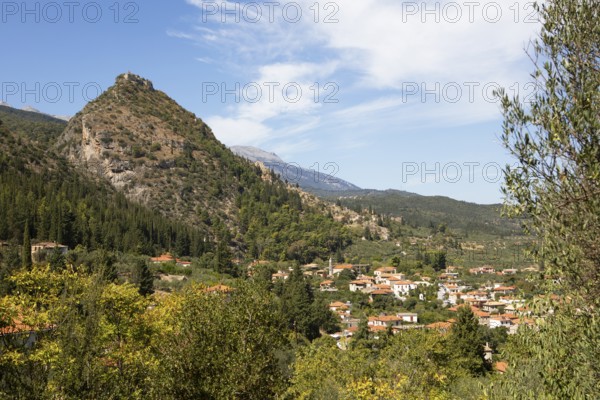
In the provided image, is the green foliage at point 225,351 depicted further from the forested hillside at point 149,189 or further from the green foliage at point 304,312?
the forested hillside at point 149,189

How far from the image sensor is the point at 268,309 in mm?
14523

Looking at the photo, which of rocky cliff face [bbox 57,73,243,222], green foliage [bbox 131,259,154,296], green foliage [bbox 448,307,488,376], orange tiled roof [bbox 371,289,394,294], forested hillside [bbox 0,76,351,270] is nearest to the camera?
green foliage [bbox 448,307,488,376]

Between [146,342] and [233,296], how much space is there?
9.57 m

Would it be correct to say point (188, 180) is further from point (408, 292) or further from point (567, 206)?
point (567, 206)

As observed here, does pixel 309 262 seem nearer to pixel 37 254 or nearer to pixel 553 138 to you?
pixel 37 254

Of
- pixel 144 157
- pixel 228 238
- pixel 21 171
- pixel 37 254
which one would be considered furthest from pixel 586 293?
pixel 144 157

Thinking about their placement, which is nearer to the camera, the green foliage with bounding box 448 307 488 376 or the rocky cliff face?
the green foliage with bounding box 448 307 488 376

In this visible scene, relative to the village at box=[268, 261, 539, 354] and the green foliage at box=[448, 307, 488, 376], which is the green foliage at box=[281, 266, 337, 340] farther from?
the green foliage at box=[448, 307, 488, 376]

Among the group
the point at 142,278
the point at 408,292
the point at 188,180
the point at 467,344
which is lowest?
the point at 408,292

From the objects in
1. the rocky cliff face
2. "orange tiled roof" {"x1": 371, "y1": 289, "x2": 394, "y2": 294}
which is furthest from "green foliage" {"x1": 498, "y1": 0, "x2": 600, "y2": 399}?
the rocky cliff face

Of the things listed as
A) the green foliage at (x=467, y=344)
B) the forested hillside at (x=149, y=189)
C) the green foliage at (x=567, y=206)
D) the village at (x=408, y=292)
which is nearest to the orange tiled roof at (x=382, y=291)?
the village at (x=408, y=292)

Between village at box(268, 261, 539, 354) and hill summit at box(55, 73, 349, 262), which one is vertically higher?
hill summit at box(55, 73, 349, 262)

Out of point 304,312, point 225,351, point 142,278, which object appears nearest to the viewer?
point 225,351

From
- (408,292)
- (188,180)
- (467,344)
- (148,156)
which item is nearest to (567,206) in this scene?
(467,344)
